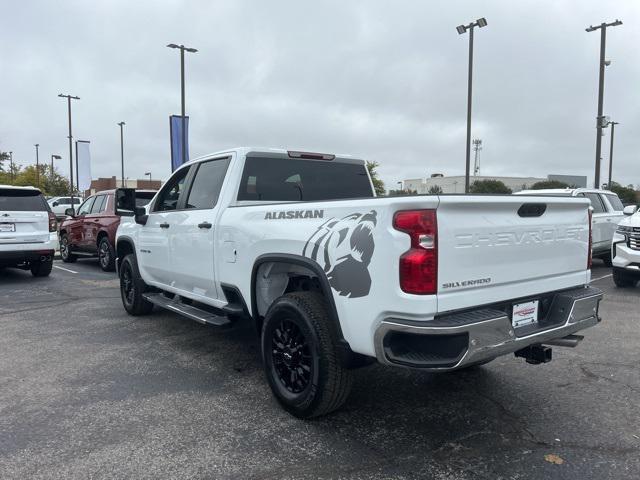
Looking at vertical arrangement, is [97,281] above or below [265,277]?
below

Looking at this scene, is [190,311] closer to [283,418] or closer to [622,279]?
[283,418]

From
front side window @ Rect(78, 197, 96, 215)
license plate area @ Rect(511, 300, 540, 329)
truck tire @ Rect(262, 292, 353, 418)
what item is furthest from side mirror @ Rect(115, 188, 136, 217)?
front side window @ Rect(78, 197, 96, 215)

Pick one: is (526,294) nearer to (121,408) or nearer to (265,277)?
(265,277)

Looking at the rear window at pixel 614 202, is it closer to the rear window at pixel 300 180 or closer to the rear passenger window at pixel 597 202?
the rear passenger window at pixel 597 202

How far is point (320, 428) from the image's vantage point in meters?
3.52

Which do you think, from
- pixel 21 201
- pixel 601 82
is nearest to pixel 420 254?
pixel 21 201

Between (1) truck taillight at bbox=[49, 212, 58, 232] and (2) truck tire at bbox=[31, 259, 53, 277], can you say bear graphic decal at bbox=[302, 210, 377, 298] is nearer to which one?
(1) truck taillight at bbox=[49, 212, 58, 232]

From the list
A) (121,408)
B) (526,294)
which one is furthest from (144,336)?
(526,294)

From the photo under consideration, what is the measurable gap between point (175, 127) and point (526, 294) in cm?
1936

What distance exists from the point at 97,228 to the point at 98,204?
0.65 metres

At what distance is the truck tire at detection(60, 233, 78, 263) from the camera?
1319 cm

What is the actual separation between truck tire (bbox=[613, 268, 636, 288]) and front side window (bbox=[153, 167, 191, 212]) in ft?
24.2

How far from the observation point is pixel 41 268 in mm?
10648

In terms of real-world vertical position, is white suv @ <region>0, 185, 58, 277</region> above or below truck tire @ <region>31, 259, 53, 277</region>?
above
